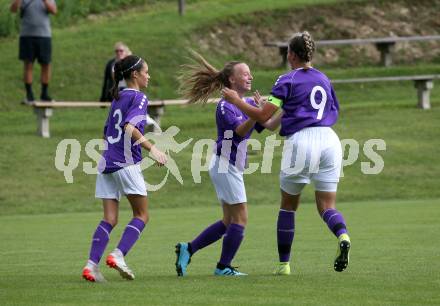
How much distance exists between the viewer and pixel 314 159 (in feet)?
31.9

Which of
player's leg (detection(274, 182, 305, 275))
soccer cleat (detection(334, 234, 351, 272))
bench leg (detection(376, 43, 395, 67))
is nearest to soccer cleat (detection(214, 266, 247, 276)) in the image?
player's leg (detection(274, 182, 305, 275))

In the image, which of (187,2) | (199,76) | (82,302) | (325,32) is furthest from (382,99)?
(82,302)

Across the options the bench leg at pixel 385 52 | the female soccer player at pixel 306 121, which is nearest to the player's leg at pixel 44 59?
the bench leg at pixel 385 52

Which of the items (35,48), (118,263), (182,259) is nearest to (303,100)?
(182,259)

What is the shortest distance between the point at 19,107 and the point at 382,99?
9.10 m

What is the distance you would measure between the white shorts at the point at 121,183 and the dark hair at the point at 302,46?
5.38 ft

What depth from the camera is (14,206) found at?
19969 mm

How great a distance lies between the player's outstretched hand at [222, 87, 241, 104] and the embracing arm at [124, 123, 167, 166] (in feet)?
2.52

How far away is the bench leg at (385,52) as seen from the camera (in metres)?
31.7

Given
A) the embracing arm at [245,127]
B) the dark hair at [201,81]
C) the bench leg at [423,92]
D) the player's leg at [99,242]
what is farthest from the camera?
the bench leg at [423,92]

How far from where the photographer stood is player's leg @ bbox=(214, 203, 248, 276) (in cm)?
1010

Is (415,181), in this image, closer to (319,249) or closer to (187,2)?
(319,249)

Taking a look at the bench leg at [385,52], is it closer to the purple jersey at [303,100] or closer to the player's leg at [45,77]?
the player's leg at [45,77]

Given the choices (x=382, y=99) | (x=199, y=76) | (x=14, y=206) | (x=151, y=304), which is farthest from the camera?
(x=382, y=99)
